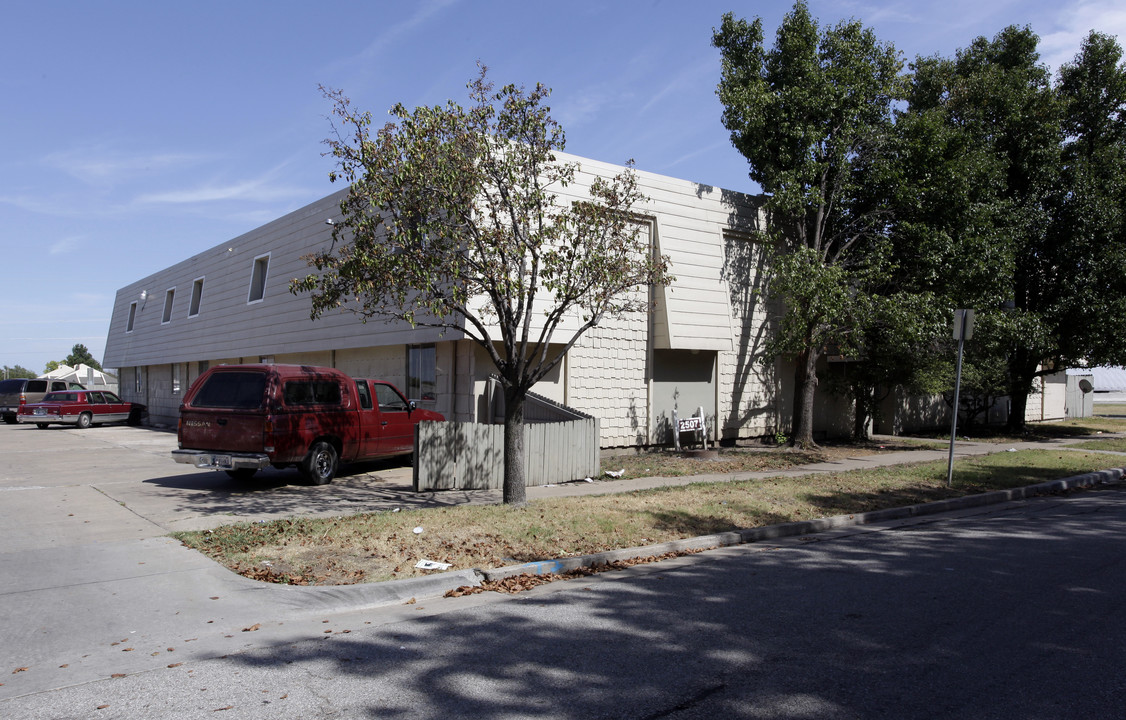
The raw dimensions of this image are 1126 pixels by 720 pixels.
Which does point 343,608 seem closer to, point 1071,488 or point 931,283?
point 1071,488

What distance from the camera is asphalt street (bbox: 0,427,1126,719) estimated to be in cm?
453

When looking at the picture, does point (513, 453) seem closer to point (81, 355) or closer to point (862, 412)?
point (862, 412)

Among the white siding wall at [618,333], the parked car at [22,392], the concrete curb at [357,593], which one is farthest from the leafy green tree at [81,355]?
the concrete curb at [357,593]

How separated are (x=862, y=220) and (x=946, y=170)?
2.19 metres

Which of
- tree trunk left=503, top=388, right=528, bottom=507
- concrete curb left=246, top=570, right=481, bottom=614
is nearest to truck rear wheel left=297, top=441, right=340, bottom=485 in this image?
tree trunk left=503, top=388, right=528, bottom=507

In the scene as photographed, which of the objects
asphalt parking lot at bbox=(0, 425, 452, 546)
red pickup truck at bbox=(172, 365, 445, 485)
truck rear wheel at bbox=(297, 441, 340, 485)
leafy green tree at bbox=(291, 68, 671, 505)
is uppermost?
leafy green tree at bbox=(291, 68, 671, 505)

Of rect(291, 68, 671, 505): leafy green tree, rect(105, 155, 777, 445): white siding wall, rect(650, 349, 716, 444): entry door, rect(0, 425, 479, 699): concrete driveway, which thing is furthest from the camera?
rect(650, 349, 716, 444): entry door

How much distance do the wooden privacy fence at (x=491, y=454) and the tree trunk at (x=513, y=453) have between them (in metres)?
2.00

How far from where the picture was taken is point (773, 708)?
4.40 m

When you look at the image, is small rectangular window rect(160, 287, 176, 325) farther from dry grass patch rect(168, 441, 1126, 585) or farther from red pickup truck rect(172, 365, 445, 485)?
dry grass patch rect(168, 441, 1126, 585)

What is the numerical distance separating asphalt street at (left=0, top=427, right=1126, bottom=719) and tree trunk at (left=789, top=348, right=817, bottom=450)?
9.95 meters

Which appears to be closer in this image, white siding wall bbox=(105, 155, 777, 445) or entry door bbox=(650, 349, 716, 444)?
white siding wall bbox=(105, 155, 777, 445)

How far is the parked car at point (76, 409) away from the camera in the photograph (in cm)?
2880

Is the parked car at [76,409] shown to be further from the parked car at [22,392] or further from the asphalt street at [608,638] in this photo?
the asphalt street at [608,638]
